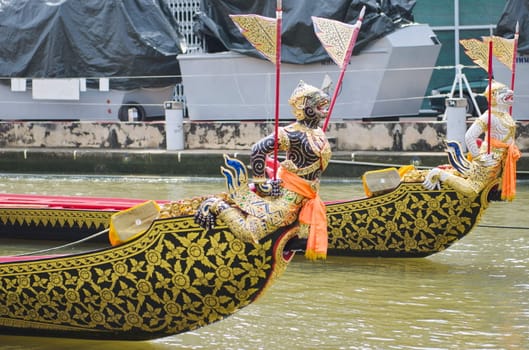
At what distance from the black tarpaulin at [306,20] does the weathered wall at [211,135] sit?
1.73 meters

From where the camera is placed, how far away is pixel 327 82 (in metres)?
7.29

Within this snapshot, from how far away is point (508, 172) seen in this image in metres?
9.33

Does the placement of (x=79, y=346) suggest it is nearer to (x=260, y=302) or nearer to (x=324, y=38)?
(x=260, y=302)

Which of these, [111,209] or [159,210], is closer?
[159,210]

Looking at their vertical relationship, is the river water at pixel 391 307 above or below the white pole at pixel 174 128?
below

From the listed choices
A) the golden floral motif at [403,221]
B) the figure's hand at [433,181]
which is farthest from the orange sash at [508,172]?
the figure's hand at [433,181]

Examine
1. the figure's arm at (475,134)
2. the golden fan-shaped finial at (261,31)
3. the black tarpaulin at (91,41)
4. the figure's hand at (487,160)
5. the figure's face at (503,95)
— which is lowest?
the figure's hand at (487,160)

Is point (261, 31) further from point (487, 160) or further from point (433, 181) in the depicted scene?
point (487, 160)

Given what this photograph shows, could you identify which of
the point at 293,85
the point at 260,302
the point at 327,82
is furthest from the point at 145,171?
the point at 327,82

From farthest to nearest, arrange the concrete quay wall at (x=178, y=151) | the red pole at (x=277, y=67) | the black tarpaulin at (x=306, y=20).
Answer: the black tarpaulin at (x=306, y=20) → the concrete quay wall at (x=178, y=151) → the red pole at (x=277, y=67)

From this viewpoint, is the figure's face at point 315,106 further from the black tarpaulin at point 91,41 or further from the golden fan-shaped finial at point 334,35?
the black tarpaulin at point 91,41

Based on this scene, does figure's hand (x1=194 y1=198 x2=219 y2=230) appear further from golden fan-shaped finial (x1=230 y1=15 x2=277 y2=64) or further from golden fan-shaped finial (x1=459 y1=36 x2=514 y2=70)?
golden fan-shaped finial (x1=459 y1=36 x2=514 y2=70)

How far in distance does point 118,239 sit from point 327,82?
176 centimetres

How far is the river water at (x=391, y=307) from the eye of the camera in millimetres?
7180
